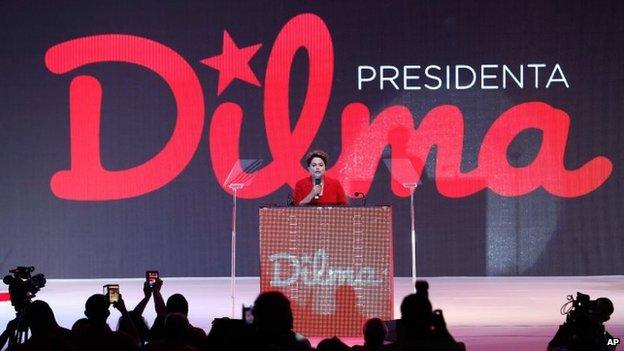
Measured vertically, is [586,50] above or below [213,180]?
above

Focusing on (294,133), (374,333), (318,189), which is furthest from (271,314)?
(294,133)

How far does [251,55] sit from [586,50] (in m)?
3.66

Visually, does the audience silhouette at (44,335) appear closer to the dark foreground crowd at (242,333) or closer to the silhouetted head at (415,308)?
the dark foreground crowd at (242,333)

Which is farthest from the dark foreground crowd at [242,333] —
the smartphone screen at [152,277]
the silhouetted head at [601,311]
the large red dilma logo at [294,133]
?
the large red dilma logo at [294,133]

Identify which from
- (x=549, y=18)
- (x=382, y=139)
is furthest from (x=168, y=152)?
(x=549, y=18)

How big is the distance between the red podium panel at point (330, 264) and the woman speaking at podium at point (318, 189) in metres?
0.31

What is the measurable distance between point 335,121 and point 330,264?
5068 millimetres

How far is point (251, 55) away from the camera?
11766 millimetres

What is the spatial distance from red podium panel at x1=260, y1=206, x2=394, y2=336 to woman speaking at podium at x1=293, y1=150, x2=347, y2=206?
1.01ft

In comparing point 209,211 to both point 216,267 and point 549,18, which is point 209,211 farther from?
point 549,18

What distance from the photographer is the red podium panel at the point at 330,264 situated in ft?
22.2

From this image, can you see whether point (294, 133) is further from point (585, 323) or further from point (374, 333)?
point (374, 333)

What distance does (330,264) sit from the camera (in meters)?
6.82

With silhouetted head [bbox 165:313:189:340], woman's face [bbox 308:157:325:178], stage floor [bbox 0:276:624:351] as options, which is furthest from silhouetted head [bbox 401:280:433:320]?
woman's face [bbox 308:157:325:178]
